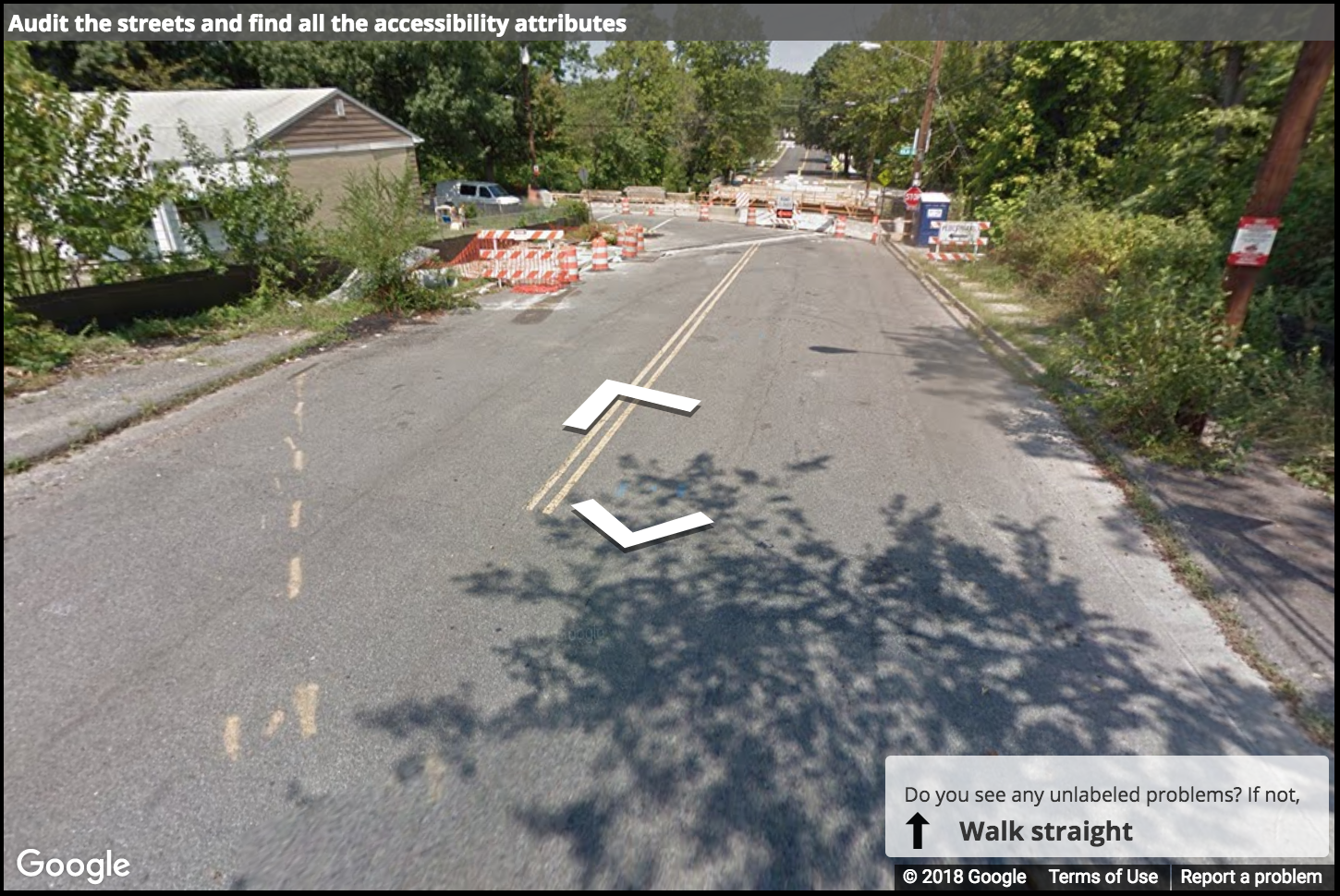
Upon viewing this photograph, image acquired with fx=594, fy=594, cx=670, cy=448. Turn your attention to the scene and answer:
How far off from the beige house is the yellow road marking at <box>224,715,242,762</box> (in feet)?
60.6

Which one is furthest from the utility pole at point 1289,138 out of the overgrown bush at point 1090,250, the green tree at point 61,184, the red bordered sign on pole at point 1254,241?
the green tree at point 61,184

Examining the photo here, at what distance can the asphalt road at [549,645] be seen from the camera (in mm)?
2574

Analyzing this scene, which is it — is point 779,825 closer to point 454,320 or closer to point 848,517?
point 848,517

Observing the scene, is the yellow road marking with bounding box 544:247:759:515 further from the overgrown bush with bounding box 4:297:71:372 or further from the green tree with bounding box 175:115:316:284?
the green tree with bounding box 175:115:316:284

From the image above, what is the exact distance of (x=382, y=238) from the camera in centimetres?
1077

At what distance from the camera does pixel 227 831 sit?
8.27 feet

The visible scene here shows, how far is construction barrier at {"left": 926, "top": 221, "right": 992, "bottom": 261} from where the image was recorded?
1934 cm

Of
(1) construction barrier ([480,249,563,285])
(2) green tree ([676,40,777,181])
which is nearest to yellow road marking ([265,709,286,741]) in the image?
(1) construction barrier ([480,249,563,285])

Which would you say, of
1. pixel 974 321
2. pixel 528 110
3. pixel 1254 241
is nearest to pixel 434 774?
pixel 1254 241

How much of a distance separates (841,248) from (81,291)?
74.5 ft

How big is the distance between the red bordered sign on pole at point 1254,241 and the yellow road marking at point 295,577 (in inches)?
312

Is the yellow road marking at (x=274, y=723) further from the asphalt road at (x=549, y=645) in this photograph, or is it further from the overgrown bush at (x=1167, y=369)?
the overgrown bush at (x=1167, y=369)

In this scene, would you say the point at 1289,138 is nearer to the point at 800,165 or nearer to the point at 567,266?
the point at 567,266
